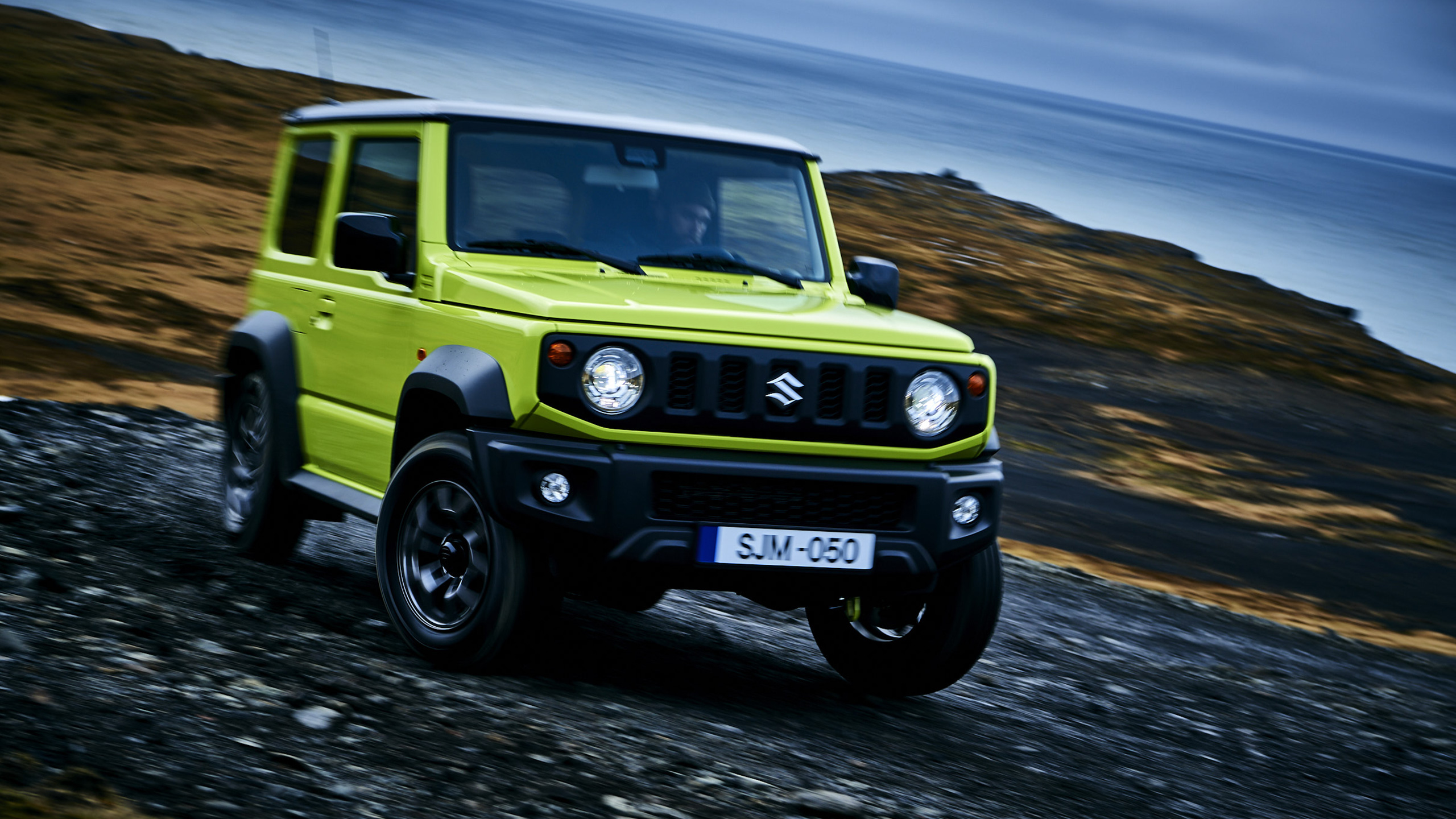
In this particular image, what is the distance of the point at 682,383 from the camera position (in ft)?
15.1

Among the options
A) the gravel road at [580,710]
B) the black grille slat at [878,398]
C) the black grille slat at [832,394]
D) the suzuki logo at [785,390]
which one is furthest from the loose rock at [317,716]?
the black grille slat at [878,398]

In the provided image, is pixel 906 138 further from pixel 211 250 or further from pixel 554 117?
pixel 554 117

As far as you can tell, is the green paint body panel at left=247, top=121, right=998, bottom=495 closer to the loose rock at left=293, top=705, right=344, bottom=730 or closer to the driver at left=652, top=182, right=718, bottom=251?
the driver at left=652, top=182, right=718, bottom=251

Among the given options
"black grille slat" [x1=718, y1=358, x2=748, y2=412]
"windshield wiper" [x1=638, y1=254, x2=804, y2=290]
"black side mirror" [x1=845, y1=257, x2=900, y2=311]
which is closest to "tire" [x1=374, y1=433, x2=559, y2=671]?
"black grille slat" [x1=718, y1=358, x2=748, y2=412]

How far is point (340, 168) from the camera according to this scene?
6238 mm

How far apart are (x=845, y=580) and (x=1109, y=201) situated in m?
67.0

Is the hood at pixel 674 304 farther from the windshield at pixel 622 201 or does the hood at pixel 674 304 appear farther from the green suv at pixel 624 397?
the windshield at pixel 622 201

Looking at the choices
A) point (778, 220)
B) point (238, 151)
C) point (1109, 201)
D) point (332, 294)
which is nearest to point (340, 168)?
point (332, 294)

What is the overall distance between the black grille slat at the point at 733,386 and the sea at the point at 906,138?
10.7ft

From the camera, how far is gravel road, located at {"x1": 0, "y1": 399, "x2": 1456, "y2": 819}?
381cm

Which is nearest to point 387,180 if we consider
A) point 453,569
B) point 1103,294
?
point 453,569

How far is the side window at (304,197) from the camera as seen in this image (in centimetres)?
642

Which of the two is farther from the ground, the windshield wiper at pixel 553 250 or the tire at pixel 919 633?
the windshield wiper at pixel 553 250

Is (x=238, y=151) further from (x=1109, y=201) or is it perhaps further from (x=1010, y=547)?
(x=1109, y=201)
